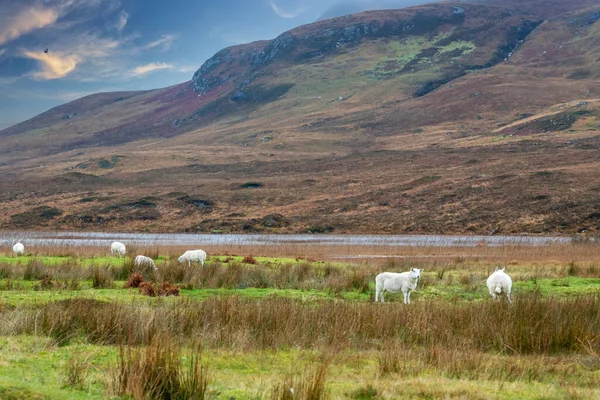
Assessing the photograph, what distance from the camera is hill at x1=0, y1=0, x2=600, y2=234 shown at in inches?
2867

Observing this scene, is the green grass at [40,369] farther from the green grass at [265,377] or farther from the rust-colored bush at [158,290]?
the rust-colored bush at [158,290]

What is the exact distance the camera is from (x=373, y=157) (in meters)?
111

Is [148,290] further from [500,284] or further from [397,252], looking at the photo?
[397,252]

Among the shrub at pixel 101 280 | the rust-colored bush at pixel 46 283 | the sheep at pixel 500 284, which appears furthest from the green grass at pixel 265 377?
the shrub at pixel 101 280

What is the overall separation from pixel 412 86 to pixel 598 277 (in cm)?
14847

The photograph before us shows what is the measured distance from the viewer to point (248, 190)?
309ft

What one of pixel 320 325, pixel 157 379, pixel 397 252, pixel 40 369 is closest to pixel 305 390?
pixel 157 379

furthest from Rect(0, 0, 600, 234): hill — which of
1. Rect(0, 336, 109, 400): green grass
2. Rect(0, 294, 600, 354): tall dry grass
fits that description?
Rect(0, 336, 109, 400): green grass

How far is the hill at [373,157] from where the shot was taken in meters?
72.8

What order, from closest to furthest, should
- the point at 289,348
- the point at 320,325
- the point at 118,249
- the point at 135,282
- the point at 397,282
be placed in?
the point at 289,348
the point at 320,325
the point at 397,282
the point at 135,282
the point at 118,249

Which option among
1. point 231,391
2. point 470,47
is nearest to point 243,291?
point 231,391

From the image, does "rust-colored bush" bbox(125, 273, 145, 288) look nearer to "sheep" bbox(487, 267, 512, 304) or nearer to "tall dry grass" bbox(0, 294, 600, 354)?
"tall dry grass" bbox(0, 294, 600, 354)

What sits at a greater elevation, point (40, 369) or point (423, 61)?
point (423, 61)

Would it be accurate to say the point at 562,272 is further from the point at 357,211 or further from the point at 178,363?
the point at 357,211
